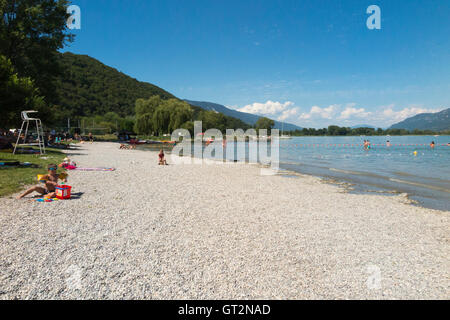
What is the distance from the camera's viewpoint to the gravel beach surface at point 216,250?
3.76m

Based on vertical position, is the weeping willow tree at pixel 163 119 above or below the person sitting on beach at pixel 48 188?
above

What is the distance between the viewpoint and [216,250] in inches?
198

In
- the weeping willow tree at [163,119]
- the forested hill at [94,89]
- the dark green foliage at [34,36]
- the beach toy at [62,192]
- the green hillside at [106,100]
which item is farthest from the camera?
the forested hill at [94,89]

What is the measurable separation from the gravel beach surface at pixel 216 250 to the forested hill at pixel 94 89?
90.6 meters

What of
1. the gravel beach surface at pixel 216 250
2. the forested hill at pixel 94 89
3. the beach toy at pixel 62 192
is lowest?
the gravel beach surface at pixel 216 250

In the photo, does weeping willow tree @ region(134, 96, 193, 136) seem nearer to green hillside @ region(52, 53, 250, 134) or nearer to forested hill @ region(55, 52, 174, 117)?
green hillside @ region(52, 53, 250, 134)

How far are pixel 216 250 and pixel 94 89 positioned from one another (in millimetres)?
114718

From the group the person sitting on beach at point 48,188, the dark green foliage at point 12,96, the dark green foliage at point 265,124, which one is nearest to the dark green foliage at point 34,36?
the dark green foliage at point 12,96

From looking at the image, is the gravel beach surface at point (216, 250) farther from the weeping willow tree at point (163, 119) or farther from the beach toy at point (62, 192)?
the weeping willow tree at point (163, 119)

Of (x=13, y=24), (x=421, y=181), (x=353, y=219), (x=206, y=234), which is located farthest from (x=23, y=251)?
(x=13, y=24)

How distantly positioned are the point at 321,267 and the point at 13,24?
1339 inches

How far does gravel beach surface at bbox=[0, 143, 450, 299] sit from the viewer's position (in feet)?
12.3

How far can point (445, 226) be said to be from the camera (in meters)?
7.23
